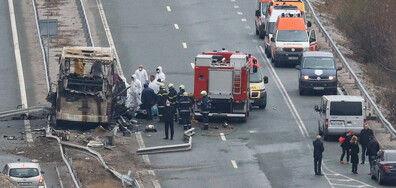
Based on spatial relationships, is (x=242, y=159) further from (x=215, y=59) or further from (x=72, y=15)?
(x=72, y=15)

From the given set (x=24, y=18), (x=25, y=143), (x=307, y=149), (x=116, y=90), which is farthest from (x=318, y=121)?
(x=24, y=18)

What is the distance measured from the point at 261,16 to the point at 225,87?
1743cm

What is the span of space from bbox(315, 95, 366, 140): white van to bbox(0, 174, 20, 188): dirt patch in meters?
14.2

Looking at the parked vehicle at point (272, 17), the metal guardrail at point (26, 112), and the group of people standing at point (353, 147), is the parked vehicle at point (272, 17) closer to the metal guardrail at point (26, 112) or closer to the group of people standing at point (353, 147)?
the metal guardrail at point (26, 112)

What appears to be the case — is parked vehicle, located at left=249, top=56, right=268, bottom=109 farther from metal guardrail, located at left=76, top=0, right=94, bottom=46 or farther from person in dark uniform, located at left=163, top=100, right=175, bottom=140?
metal guardrail, located at left=76, top=0, right=94, bottom=46

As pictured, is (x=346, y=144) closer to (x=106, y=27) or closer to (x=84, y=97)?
(x=84, y=97)

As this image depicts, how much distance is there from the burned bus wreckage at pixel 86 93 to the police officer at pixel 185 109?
2.11 metres

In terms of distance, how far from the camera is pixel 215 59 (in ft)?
160

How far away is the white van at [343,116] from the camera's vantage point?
4434cm

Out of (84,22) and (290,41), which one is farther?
(84,22)

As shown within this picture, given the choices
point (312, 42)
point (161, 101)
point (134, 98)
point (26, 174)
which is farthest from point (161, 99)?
point (312, 42)

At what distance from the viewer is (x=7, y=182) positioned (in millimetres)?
32844

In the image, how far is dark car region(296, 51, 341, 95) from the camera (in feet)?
170

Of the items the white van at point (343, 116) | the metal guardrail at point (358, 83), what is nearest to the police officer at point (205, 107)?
the white van at point (343, 116)
